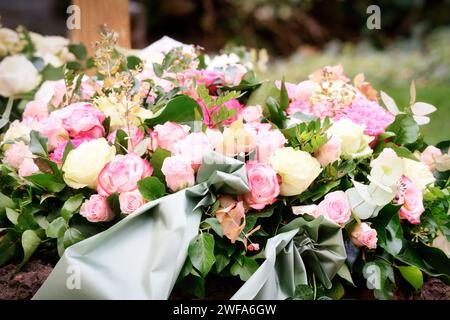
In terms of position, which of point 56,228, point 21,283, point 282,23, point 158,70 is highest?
point 158,70

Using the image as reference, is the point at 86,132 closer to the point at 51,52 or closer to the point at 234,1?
the point at 51,52

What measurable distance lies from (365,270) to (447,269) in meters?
0.22

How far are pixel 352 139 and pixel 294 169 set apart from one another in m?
0.21

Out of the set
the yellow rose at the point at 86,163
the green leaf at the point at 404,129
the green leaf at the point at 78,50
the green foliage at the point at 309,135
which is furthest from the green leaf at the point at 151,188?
the green leaf at the point at 78,50

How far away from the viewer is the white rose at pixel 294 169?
1.45 metres

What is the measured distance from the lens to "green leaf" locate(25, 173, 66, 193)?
150 cm

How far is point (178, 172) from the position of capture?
4.68 feet

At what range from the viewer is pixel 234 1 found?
787 cm

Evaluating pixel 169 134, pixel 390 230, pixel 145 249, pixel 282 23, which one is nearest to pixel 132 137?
pixel 169 134

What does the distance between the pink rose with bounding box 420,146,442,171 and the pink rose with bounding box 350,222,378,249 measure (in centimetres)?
39

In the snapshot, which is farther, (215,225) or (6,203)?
(6,203)

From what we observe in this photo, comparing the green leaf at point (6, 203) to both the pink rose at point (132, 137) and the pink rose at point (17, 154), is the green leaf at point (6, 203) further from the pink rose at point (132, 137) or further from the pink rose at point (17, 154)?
the pink rose at point (132, 137)

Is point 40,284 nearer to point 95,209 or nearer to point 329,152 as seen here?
point 95,209

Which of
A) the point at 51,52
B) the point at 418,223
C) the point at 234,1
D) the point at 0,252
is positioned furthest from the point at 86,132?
the point at 234,1
